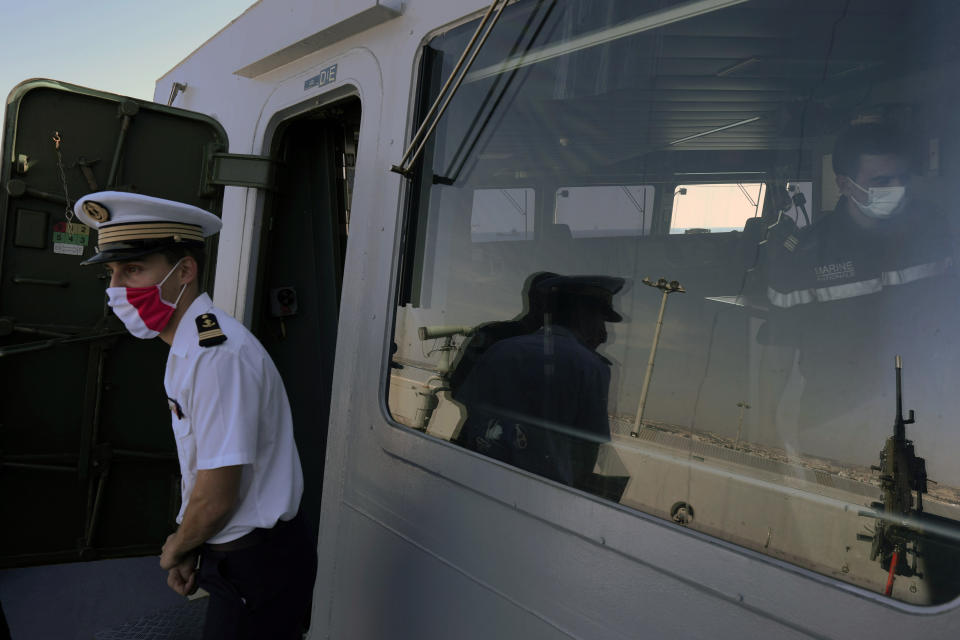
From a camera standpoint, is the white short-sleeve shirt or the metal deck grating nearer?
the white short-sleeve shirt

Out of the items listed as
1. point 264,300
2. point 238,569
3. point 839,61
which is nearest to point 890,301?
point 839,61

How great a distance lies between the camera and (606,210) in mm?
1469

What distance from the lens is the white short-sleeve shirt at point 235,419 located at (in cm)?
161

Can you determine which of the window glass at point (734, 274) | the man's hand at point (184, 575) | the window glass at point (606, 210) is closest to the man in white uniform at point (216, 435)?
the man's hand at point (184, 575)

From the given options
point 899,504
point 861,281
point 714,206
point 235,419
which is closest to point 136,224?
point 235,419

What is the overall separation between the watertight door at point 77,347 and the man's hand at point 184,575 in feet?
5.10

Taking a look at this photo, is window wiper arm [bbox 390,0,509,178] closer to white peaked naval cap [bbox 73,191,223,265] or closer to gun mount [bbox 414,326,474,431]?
gun mount [bbox 414,326,474,431]

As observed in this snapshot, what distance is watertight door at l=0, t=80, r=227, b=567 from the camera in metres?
2.86

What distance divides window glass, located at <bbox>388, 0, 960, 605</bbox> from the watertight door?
194 cm

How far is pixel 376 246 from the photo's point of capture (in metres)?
2.15

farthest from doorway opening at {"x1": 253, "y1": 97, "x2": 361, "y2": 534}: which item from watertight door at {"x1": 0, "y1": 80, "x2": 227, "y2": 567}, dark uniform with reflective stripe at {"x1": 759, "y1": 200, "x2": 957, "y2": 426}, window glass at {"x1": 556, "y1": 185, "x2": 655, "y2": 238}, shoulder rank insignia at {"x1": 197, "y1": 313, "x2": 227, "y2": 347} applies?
dark uniform with reflective stripe at {"x1": 759, "y1": 200, "x2": 957, "y2": 426}

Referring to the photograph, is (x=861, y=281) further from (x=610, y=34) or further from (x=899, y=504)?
(x=610, y=34)

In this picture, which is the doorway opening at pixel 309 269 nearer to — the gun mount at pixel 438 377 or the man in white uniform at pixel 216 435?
the man in white uniform at pixel 216 435

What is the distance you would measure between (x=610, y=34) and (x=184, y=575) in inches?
63.6
